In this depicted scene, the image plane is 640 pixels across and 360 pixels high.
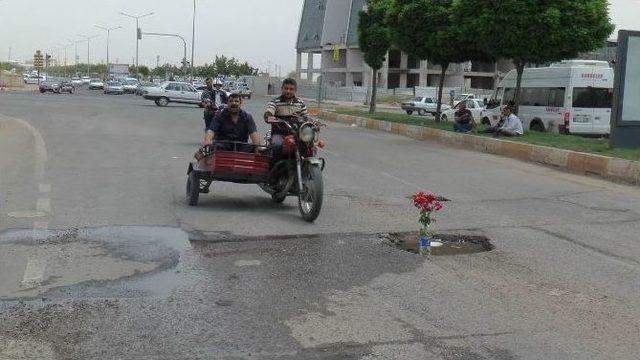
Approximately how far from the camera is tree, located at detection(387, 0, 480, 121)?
85.6ft

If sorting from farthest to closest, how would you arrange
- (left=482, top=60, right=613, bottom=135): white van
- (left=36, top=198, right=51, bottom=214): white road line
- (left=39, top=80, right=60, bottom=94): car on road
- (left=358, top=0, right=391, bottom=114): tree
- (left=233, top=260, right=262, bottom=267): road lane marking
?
1. (left=39, top=80, right=60, bottom=94): car on road
2. (left=358, top=0, right=391, bottom=114): tree
3. (left=482, top=60, right=613, bottom=135): white van
4. (left=36, top=198, right=51, bottom=214): white road line
5. (left=233, top=260, right=262, bottom=267): road lane marking

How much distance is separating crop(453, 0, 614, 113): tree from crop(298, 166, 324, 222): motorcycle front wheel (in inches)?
516

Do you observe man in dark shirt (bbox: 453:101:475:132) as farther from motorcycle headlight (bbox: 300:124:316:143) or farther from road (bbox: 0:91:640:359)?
motorcycle headlight (bbox: 300:124:316:143)

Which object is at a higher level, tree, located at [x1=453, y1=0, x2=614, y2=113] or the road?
tree, located at [x1=453, y1=0, x2=614, y2=113]

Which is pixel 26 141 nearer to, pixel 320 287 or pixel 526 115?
pixel 320 287

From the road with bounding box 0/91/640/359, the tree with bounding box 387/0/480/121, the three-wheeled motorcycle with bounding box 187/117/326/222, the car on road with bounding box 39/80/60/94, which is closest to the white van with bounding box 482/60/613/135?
the tree with bounding box 387/0/480/121

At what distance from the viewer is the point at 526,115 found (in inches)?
996

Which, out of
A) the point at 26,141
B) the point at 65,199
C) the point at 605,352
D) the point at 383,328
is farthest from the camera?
the point at 26,141

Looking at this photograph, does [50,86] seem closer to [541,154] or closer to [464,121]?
[464,121]

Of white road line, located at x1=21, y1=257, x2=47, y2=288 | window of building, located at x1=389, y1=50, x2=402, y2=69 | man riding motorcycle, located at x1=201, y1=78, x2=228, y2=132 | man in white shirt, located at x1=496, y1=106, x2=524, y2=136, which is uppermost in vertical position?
window of building, located at x1=389, y1=50, x2=402, y2=69

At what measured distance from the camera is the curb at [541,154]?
45.6 feet

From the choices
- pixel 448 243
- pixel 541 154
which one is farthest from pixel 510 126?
pixel 448 243

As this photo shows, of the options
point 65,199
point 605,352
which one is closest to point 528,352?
point 605,352

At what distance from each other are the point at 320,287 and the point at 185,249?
1.75 m
